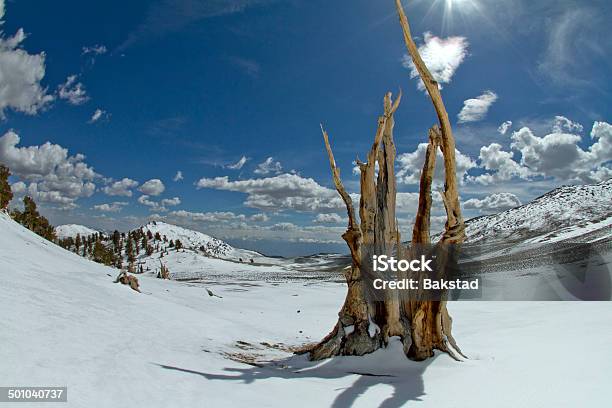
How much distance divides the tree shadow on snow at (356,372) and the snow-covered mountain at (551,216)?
129550 mm

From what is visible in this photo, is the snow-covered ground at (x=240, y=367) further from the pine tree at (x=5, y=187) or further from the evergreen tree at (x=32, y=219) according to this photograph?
the evergreen tree at (x=32, y=219)

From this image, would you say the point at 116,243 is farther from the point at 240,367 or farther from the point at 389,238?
the point at 240,367

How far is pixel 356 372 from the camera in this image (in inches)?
279

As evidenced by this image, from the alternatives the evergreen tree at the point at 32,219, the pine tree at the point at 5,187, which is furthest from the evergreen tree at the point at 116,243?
the pine tree at the point at 5,187

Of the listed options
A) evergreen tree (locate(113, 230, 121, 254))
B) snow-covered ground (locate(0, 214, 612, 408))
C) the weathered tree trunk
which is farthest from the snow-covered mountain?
snow-covered ground (locate(0, 214, 612, 408))

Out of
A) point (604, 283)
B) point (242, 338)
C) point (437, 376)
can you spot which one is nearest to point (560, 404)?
point (437, 376)

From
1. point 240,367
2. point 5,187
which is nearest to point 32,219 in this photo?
point 5,187

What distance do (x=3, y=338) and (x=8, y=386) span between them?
147 centimetres

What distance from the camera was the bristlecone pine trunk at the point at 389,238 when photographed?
7672 mm

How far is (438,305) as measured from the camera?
799cm

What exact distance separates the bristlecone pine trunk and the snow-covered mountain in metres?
128

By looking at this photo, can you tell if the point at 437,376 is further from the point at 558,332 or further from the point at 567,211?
the point at 567,211

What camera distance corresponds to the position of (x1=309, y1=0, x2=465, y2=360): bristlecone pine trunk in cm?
767

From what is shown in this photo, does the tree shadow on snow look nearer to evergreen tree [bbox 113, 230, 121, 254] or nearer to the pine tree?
the pine tree
